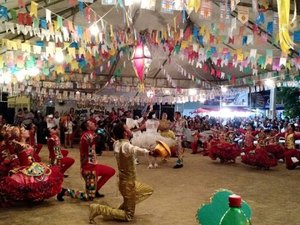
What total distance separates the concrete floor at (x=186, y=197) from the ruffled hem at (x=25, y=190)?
0.19m

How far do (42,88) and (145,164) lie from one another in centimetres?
1179

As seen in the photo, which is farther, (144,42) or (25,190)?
(144,42)

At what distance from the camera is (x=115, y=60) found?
59.2ft

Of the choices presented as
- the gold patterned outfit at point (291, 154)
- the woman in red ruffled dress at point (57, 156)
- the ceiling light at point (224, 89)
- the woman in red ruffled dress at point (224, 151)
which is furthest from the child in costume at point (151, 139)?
the ceiling light at point (224, 89)

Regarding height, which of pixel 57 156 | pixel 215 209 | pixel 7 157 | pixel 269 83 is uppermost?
pixel 269 83

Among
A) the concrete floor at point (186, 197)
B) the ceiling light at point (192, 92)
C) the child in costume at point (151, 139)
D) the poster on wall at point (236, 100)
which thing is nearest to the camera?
the concrete floor at point (186, 197)

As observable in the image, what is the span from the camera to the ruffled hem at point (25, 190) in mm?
5434

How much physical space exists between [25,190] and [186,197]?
275 centimetres

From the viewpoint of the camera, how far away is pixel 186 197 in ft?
21.2

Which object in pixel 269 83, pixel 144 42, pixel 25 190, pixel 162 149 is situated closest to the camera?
pixel 25 190

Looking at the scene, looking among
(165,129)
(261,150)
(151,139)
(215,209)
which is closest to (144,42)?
(165,129)

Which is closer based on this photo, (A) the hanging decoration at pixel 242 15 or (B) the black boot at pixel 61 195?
(B) the black boot at pixel 61 195

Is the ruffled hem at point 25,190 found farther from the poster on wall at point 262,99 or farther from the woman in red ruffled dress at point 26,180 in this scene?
the poster on wall at point 262,99

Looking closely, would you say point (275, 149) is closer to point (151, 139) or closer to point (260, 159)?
point (260, 159)
